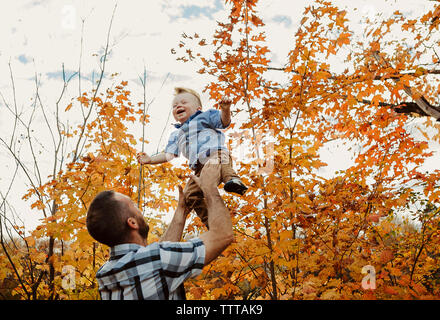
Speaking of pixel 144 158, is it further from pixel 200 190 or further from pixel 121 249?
pixel 121 249

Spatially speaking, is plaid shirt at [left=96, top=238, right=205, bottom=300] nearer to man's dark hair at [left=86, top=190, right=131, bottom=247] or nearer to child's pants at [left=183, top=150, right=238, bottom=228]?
man's dark hair at [left=86, top=190, right=131, bottom=247]

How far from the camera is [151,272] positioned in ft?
4.33

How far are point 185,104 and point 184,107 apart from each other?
0.03m

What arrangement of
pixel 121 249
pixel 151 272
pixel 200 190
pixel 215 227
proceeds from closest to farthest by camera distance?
pixel 151 272
pixel 121 249
pixel 215 227
pixel 200 190

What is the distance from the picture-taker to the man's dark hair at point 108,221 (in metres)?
1.45

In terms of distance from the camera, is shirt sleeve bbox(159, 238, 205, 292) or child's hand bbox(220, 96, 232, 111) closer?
shirt sleeve bbox(159, 238, 205, 292)

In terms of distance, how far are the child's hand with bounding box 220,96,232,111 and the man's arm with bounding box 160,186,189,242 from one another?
29.9 inches

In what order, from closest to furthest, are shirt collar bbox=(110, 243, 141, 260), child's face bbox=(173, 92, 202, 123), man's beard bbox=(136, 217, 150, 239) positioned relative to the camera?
shirt collar bbox=(110, 243, 141, 260), man's beard bbox=(136, 217, 150, 239), child's face bbox=(173, 92, 202, 123)

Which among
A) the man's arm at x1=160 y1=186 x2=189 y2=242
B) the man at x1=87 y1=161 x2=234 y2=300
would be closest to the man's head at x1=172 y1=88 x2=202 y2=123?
the man's arm at x1=160 y1=186 x2=189 y2=242

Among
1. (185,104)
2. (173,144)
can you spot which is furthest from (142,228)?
(185,104)

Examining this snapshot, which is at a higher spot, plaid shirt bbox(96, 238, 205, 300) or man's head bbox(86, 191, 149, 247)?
man's head bbox(86, 191, 149, 247)

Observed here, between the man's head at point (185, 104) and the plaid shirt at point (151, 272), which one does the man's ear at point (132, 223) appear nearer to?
the plaid shirt at point (151, 272)

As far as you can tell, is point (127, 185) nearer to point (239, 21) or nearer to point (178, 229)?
point (178, 229)

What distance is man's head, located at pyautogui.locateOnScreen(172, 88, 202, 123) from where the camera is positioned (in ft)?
8.47
